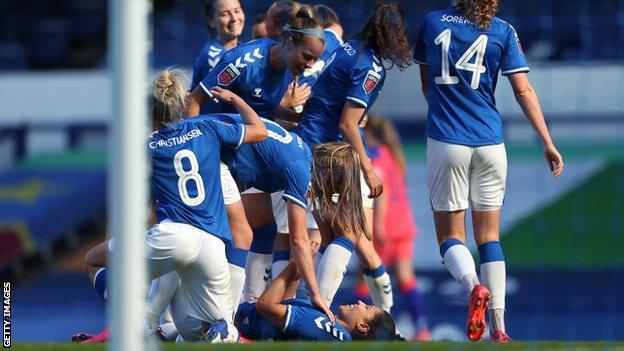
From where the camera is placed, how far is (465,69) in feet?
22.1

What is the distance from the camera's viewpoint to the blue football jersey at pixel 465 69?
673 centimetres

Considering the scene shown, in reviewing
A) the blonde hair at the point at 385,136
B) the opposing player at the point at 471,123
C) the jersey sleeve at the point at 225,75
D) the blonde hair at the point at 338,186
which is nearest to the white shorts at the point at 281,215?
the blonde hair at the point at 338,186

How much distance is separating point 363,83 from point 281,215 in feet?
2.93

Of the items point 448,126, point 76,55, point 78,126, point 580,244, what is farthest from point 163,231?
point 76,55

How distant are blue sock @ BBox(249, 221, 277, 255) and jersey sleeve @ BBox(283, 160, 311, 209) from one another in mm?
739

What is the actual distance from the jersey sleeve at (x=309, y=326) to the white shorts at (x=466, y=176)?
2.86 ft

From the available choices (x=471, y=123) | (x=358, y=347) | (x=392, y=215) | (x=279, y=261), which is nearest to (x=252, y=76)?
(x=279, y=261)

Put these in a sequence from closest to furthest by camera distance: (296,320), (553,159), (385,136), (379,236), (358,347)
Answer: (358,347) < (296,320) < (553,159) < (379,236) < (385,136)

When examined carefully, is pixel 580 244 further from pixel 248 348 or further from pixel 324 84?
pixel 248 348

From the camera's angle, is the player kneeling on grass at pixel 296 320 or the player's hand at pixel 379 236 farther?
the player's hand at pixel 379 236

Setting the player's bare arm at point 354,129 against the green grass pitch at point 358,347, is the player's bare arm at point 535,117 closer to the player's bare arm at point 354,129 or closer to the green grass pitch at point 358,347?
the player's bare arm at point 354,129

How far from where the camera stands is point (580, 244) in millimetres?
12203

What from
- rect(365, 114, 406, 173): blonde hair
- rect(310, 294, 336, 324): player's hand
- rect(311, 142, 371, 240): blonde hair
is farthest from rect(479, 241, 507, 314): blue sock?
rect(365, 114, 406, 173): blonde hair

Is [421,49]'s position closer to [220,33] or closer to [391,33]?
[391,33]
